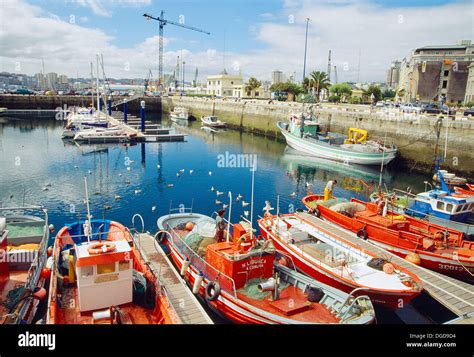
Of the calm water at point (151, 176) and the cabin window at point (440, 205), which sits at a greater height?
the cabin window at point (440, 205)

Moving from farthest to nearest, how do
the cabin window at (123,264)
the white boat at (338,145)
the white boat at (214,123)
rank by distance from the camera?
the white boat at (214,123) → the white boat at (338,145) → the cabin window at (123,264)

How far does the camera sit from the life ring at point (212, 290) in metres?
11.8

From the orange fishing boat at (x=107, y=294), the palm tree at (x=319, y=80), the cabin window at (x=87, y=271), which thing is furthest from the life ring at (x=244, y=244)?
the palm tree at (x=319, y=80)

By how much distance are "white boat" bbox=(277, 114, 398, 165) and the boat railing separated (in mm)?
25141

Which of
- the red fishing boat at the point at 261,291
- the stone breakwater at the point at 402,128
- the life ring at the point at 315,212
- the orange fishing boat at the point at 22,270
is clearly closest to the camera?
the orange fishing boat at the point at 22,270

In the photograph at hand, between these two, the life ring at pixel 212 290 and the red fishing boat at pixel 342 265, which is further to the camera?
the red fishing boat at pixel 342 265

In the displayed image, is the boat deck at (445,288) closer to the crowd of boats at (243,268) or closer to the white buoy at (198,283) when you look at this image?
the crowd of boats at (243,268)

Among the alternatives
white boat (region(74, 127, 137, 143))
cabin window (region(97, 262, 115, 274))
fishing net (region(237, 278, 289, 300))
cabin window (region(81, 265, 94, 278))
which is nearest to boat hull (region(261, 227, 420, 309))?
fishing net (region(237, 278, 289, 300))

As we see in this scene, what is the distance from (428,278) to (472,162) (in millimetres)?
23964

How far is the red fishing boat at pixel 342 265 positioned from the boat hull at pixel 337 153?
21.1m

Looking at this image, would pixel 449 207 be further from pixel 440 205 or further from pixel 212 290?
pixel 212 290

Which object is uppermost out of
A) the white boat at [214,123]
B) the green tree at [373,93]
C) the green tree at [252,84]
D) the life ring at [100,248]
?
the green tree at [252,84]
